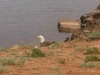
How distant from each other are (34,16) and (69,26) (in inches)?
174

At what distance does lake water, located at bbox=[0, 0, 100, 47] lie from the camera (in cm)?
2191

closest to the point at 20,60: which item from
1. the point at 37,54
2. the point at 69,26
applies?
the point at 37,54

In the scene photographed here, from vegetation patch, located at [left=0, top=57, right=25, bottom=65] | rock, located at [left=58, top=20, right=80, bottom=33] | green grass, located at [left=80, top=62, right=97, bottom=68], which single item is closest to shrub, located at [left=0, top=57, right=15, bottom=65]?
vegetation patch, located at [left=0, top=57, right=25, bottom=65]

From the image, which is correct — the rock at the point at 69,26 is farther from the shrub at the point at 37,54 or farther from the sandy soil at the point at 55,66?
the shrub at the point at 37,54

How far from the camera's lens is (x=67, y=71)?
26.8 feet

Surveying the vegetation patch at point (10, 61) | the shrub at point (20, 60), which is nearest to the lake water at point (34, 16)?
the shrub at point (20, 60)

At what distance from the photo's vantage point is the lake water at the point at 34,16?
71.9ft

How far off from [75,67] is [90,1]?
25.8 metres

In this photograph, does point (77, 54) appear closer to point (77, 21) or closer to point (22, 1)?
point (77, 21)

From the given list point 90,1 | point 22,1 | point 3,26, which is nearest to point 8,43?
point 3,26

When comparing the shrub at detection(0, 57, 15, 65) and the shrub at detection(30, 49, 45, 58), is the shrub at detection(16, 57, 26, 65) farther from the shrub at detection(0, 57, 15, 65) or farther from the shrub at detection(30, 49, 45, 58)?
the shrub at detection(30, 49, 45, 58)

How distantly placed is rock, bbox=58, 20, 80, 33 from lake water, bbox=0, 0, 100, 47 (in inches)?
14.4

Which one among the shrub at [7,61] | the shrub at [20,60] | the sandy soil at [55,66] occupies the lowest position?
the sandy soil at [55,66]

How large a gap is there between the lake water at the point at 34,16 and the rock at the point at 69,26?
37 centimetres
